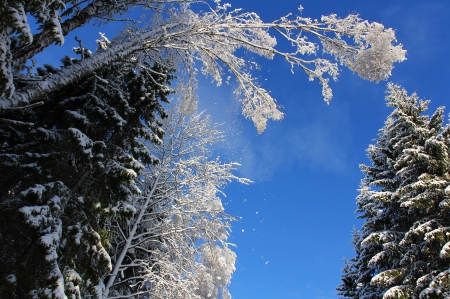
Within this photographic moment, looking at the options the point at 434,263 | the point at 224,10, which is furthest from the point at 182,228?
the point at 434,263

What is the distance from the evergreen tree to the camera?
14.1ft

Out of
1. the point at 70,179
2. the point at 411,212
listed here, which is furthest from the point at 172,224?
the point at 411,212

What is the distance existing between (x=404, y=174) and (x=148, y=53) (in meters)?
9.11

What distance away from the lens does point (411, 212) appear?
9.21m

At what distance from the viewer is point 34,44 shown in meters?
4.18

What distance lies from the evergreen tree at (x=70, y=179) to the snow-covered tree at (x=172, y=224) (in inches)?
62.3

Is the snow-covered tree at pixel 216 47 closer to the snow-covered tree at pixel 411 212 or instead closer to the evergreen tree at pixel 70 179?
the evergreen tree at pixel 70 179

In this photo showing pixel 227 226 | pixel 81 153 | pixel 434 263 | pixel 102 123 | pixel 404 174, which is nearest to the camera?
pixel 81 153

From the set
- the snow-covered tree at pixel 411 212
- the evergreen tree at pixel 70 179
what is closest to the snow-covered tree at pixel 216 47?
the evergreen tree at pixel 70 179

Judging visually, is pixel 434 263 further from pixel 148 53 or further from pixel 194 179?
pixel 148 53

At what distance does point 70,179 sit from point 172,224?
388 cm

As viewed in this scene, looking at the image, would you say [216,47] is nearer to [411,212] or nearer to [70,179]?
[70,179]

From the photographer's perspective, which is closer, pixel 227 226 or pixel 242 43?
pixel 242 43

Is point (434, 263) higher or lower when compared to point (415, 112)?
lower
